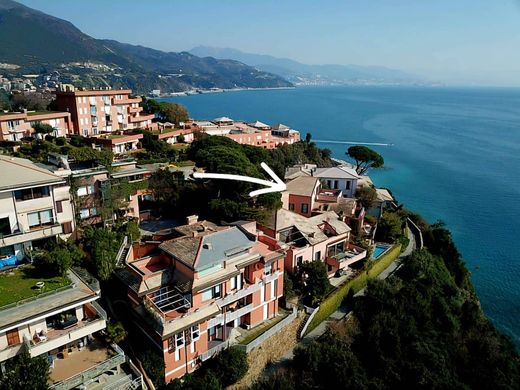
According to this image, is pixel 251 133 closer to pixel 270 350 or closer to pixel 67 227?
pixel 67 227

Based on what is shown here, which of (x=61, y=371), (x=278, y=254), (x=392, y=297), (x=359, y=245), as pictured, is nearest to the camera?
(x=61, y=371)

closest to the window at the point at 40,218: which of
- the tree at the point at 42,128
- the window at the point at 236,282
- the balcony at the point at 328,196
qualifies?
the window at the point at 236,282

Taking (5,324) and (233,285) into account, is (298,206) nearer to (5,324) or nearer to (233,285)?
(233,285)

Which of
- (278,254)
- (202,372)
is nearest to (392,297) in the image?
(278,254)

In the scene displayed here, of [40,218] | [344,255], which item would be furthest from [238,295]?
[344,255]

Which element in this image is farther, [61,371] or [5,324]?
[61,371]

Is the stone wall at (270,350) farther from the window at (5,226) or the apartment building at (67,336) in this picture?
the window at (5,226)

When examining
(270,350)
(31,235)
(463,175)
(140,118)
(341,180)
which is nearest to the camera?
(31,235)
